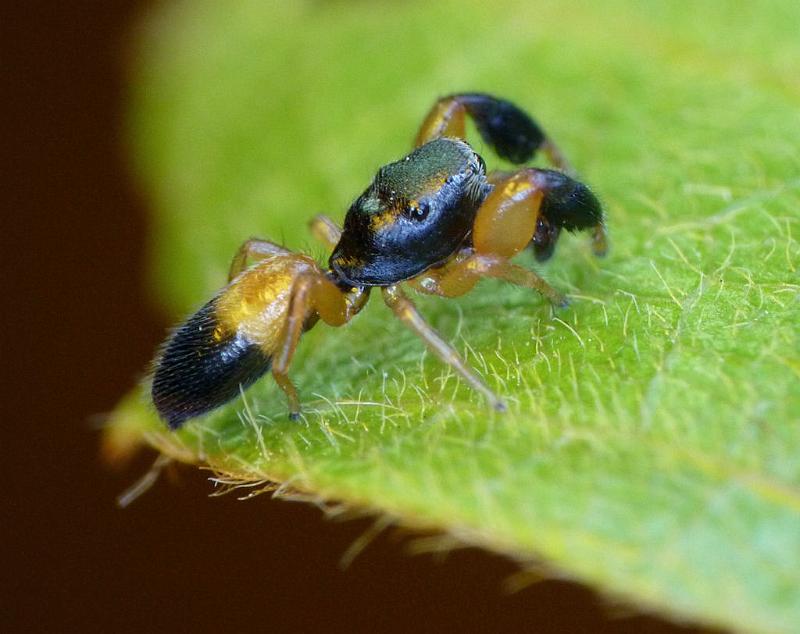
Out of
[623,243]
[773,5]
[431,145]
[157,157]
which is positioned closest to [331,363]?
[431,145]

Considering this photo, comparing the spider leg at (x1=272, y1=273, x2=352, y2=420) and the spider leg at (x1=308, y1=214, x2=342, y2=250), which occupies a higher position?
the spider leg at (x1=308, y1=214, x2=342, y2=250)

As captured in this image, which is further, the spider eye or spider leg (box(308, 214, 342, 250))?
spider leg (box(308, 214, 342, 250))

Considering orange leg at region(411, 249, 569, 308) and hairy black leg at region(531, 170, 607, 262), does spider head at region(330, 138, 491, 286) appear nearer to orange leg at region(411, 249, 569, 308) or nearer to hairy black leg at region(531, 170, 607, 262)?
orange leg at region(411, 249, 569, 308)

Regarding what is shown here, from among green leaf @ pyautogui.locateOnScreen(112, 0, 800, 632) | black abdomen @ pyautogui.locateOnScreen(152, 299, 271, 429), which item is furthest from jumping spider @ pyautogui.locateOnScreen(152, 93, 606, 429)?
green leaf @ pyautogui.locateOnScreen(112, 0, 800, 632)

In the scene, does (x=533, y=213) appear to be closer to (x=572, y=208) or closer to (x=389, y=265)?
(x=572, y=208)

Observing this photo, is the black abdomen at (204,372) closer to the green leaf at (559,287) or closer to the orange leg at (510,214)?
the green leaf at (559,287)

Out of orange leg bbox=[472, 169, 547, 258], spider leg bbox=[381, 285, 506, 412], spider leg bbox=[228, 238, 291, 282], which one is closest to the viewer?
spider leg bbox=[381, 285, 506, 412]

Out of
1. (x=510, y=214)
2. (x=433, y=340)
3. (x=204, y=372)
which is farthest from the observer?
(x=510, y=214)

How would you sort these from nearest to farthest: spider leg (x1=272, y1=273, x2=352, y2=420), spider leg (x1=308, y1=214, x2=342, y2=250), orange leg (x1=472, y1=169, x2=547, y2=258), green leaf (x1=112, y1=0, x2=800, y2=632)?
1. green leaf (x1=112, y1=0, x2=800, y2=632)
2. spider leg (x1=272, y1=273, x2=352, y2=420)
3. orange leg (x1=472, y1=169, x2=547, y2=258)
4. spider leg (x1=308, y1=214, x2=342, y2=250)

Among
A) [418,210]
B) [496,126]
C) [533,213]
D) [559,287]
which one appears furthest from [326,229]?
[559,287]
